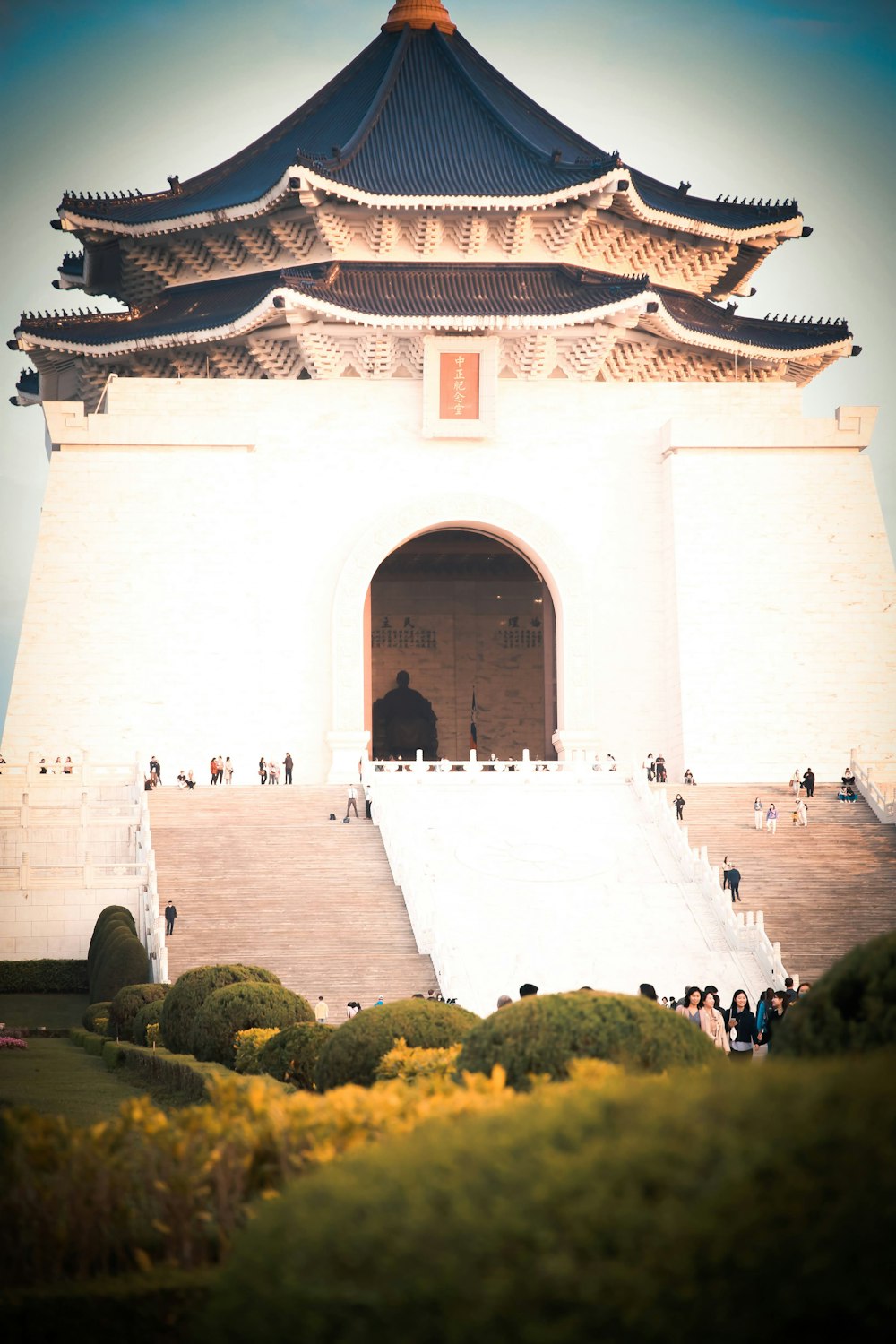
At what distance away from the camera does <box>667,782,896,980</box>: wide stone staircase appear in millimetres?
18172

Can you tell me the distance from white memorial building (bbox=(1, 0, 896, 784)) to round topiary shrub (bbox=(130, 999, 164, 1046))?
40.8 ft

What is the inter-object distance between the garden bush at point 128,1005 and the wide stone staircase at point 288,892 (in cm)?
185

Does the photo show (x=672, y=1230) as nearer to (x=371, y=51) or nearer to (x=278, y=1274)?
(x=278, y=1274)

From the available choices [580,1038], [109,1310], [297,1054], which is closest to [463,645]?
[297,1054]

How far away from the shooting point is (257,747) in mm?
26469

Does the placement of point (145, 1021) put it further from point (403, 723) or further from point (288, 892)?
point (403, 723)

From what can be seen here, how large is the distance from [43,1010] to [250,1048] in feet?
25.6

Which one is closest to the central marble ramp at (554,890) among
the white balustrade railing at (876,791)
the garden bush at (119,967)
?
the garden bush at (119,967)

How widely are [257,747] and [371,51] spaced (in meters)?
15.4

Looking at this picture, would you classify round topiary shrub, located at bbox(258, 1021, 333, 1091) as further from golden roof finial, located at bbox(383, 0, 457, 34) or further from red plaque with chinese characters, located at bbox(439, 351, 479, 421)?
golden roof finial, located at bbox(383, 0, 457, 34)

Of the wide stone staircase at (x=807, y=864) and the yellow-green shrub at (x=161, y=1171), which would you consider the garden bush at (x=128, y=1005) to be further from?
the yellow-green shrub at (x=161, y=1171)

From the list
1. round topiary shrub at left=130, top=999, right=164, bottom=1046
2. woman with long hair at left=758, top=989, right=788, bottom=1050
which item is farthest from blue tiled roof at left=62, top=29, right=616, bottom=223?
woman with long hair at left=758, top=989, right=788, bottom=1050

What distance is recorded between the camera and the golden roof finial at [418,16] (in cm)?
3269

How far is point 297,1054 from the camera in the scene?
9.48 metres
